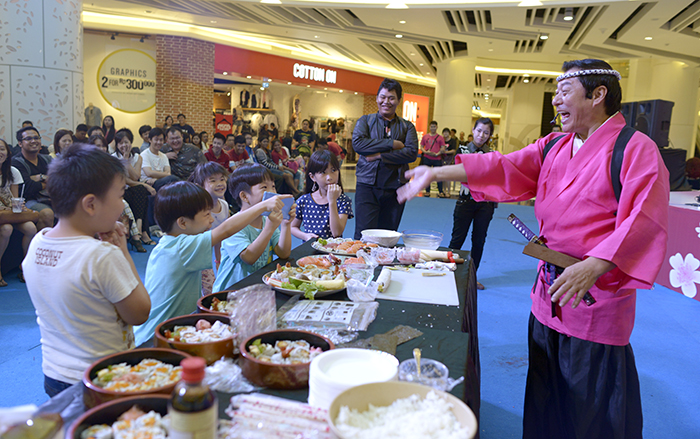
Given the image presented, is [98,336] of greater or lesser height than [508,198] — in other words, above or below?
below

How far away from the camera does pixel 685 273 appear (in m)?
4.09

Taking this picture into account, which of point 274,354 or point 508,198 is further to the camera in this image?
point 508,198

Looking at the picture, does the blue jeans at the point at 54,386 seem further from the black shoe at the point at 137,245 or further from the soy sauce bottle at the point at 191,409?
the black shoe at the point at 137,245

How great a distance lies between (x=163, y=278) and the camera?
5.47ft

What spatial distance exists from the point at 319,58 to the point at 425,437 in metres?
14.7

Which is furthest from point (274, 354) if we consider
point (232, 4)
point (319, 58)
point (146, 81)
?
point (319, 58)

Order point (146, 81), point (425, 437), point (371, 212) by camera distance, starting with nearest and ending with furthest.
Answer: point (425, 437) → point (371, 212) → point (146, 81)

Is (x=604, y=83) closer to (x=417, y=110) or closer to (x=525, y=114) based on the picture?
→ (x=417, y=110)

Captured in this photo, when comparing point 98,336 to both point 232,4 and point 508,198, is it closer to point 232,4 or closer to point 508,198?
point 508,198

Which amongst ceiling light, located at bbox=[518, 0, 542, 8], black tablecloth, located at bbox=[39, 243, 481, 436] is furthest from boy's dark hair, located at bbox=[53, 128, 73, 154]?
ceiling light, located at bbox=[518, 0, 542, 8]

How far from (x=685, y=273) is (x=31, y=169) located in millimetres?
5980

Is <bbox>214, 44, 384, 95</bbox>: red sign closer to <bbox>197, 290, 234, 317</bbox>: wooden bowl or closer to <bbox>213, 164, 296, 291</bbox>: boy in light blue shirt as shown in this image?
<bbox>213, 164, 296, 291</bbox>: boy in light blue shirt

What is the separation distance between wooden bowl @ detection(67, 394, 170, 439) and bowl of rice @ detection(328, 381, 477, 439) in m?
0.30

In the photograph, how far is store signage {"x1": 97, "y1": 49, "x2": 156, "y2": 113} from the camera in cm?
1045
